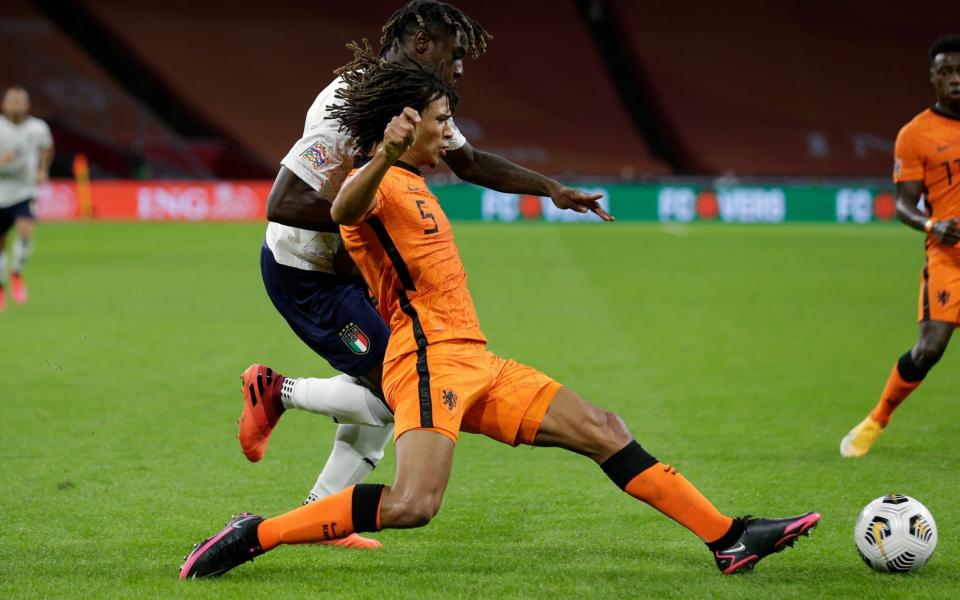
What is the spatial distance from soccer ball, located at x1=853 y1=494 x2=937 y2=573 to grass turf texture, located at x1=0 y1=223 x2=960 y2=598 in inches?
2.3

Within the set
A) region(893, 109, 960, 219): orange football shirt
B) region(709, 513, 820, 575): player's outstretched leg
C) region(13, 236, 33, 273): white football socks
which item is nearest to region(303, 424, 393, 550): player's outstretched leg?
region(709, 513, 820, 575): player's outstretched leg

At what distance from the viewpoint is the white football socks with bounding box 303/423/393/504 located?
5.39m

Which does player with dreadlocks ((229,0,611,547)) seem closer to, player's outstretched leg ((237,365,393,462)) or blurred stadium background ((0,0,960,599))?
player's outstretched leg ((237,365,393,462))

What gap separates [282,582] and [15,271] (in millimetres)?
11246

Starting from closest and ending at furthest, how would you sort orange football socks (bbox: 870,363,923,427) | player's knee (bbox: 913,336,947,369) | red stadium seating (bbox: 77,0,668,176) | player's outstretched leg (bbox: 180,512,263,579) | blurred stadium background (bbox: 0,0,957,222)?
player's outstretched leg (bbox: 180,512,263,579)
player's knee (bbox: 913,336,947,369)
orange football socks (bbox: 870,363,923,427)
blurred stadium background (bbox: 0,0,957,222)
red stadium seating (bbox: 77,0,668,176)

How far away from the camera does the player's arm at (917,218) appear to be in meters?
6.36

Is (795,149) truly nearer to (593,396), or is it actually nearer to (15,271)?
(15,271)

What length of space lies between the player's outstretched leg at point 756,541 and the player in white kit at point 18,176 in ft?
37.4

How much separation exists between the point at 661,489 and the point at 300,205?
5.69ft

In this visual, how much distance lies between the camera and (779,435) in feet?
24.1

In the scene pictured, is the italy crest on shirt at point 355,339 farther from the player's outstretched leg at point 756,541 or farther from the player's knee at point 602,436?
the player's outstretched leg at point 756,541

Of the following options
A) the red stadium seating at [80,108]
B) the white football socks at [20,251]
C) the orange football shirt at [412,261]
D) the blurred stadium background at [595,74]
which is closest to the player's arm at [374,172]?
the orange football shirt at [412,261]

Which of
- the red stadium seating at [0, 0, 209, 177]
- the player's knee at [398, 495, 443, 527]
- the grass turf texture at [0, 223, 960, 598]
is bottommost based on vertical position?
the grass turf texture at [0, 223, 960, 598]

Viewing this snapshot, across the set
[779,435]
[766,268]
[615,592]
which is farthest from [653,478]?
[766,268]
